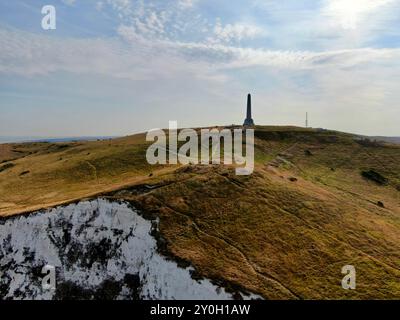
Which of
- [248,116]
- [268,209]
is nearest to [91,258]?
[268,209]

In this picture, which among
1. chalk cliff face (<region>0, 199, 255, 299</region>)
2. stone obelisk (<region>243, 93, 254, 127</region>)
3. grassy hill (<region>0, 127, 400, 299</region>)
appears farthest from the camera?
stone obelisk (<region>243, 93, 254, 127</region>)

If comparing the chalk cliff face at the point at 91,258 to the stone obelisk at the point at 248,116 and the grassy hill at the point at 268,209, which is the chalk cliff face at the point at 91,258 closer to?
the grassy hill at the point at 268,209

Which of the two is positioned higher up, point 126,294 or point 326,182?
point 326,182

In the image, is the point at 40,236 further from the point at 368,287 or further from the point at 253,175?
the point at 368,287

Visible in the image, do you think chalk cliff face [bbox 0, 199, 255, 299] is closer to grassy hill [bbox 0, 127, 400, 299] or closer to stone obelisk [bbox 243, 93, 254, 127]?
grassy hill [bbox 0, 127, 400, 299]

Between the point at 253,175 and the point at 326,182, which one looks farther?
the point at 326,182

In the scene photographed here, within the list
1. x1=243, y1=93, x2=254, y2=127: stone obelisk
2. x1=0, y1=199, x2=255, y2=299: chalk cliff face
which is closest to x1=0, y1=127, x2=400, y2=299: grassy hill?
x1=0, y1=199, x2=255, y2=299: chalk cliff face

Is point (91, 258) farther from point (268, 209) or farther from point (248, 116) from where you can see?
point (248, 116)
